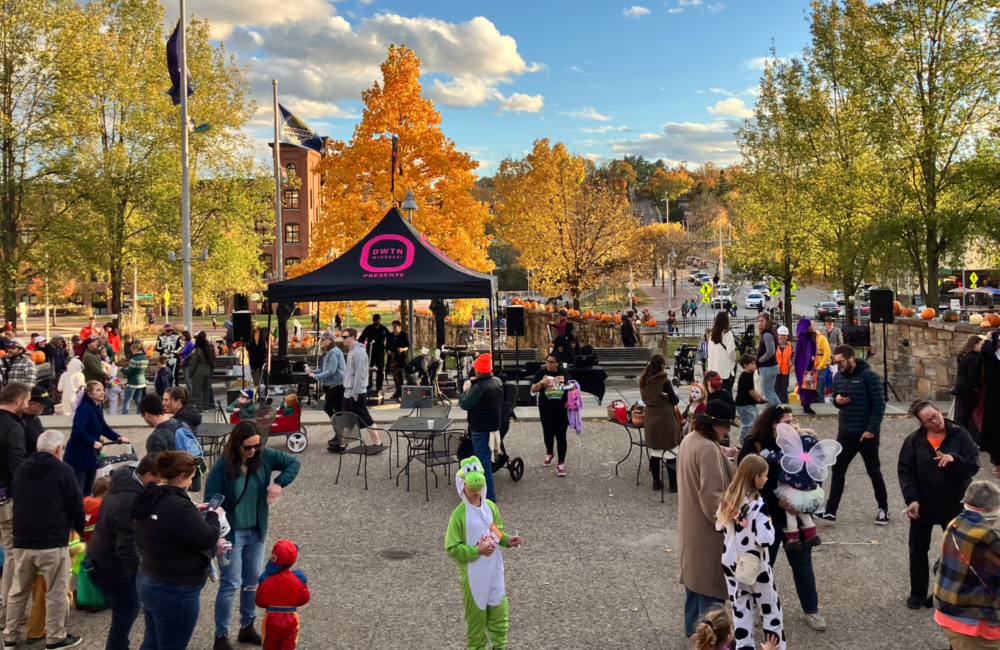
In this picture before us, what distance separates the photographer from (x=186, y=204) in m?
22.1

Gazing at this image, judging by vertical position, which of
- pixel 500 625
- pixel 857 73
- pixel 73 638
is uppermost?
pixel 857 73

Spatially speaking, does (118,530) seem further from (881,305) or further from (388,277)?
(881,305)

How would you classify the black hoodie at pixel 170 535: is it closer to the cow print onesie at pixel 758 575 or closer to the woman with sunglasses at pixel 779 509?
the cow print onesie at pixel 758 575

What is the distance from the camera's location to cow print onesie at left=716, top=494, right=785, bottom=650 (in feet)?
14.8

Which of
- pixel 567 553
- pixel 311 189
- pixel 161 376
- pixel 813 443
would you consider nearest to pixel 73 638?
pixel 567 553

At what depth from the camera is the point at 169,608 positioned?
436 cm

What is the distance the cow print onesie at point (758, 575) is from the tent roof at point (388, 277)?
31.5 ft

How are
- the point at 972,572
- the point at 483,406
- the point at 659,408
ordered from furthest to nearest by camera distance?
the point at 659,408, the point at 483,406, the point at 972,572

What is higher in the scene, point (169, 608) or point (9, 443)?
point (9, 443)

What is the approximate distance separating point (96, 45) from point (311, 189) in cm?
4348

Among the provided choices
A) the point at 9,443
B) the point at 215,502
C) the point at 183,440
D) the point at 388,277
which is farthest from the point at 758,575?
the point at 388,277

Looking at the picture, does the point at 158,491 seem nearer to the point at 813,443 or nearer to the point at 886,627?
the point at 813,443

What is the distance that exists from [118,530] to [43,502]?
2.86 ft

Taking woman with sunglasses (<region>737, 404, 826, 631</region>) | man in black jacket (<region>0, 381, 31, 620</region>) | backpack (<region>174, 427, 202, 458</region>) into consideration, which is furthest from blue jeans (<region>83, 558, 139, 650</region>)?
woman with sunglasses (<region>737, 404, 826, 631</region>)
